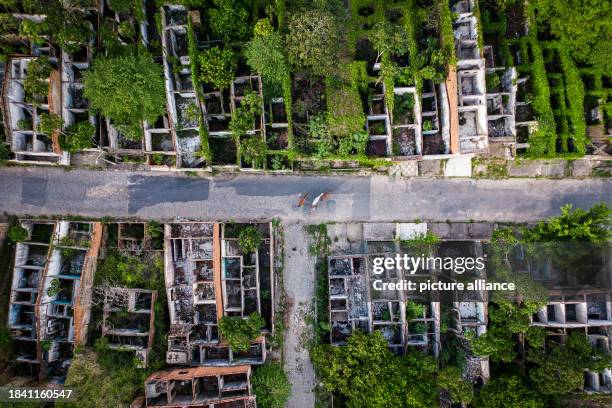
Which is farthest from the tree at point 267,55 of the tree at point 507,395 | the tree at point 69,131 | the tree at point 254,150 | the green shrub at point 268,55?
the tree at point 507,395

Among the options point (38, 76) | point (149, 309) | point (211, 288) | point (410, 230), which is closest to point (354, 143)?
point (410, 230)

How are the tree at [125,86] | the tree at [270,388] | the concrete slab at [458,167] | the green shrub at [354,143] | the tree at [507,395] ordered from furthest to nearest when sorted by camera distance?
the concrete slab at [458,167] → the green shrub at [354,143] → the tree at [270,388] → the tree at [507,395] → the tree at [125,86]

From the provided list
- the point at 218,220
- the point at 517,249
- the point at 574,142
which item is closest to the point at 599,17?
the point at 574,142

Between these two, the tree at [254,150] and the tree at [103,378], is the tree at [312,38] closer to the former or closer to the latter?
the tree at [254,150]

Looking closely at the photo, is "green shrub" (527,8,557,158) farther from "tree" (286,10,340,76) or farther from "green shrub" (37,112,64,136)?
"green shrub" (37,112,64,136)

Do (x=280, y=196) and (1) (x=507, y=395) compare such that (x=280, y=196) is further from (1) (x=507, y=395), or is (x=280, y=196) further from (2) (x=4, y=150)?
(1) (x=507, y=395)
